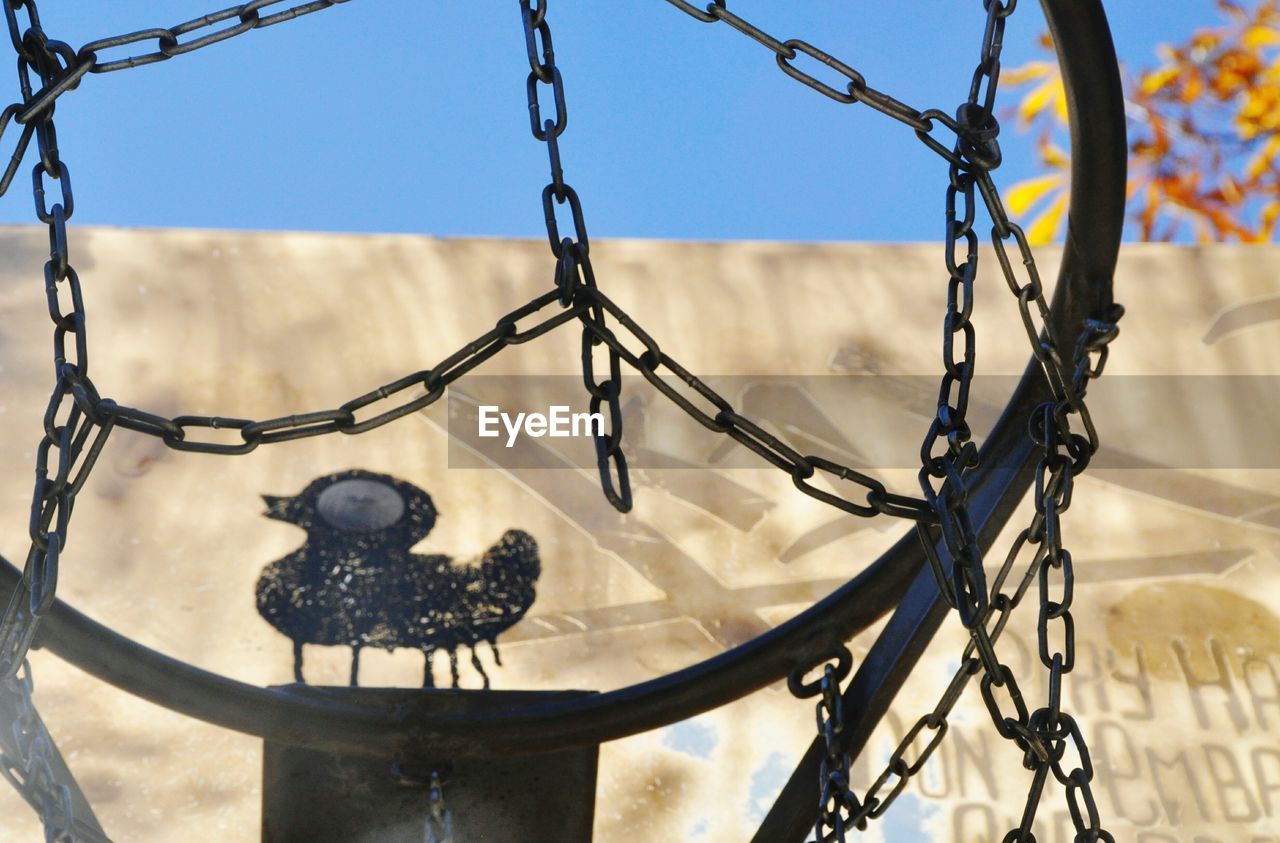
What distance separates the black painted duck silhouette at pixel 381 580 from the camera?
1551 mm

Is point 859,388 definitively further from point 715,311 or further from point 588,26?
point 588,26

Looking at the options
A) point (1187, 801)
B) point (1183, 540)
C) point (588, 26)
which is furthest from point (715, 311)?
point (1187, 801)

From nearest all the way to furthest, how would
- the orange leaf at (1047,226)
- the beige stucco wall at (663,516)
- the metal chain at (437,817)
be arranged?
the metal chain at (437,817) → the beige stucco wall at (663,516) → the orange leaf at (1047,226)

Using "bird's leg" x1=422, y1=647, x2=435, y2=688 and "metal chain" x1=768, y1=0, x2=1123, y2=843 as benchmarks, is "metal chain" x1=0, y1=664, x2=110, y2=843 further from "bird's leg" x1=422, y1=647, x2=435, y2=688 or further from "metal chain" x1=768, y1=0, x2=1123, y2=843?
"bird's leg" x1=422, y1=647, x2=435, y2=688

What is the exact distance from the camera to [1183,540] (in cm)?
173

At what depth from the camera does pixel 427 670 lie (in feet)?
4.99

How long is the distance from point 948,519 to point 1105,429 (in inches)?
47.7

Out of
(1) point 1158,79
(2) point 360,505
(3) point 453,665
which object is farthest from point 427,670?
(1) point 1158,79

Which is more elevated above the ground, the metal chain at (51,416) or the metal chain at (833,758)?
the metal chain at (51,416)

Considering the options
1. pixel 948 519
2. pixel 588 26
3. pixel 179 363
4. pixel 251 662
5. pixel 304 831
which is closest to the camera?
pixel 948 519

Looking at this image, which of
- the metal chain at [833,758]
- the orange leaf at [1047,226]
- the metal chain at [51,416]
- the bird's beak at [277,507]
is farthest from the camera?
the orange leaf at [1047,226]

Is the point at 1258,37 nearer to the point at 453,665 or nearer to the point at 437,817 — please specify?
the point at 453,665

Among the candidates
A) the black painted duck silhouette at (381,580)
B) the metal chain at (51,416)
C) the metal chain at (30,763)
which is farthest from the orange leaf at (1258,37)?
the metal chain at (30,763)

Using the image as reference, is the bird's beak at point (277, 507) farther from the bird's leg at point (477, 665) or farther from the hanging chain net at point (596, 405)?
the hanging chain net at point (596, 405)
